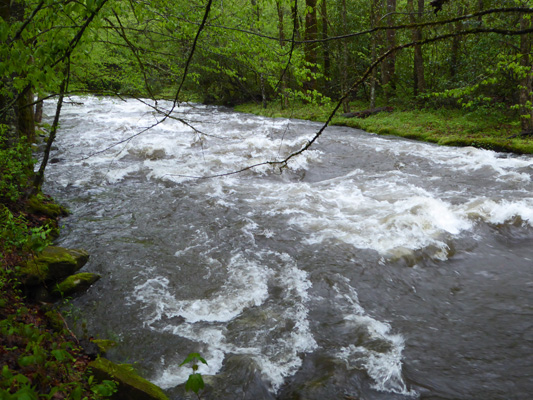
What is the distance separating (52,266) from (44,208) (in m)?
2.95

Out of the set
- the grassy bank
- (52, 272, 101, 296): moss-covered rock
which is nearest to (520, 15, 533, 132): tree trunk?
the grassy bank

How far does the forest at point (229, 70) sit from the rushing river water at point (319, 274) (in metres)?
0.93

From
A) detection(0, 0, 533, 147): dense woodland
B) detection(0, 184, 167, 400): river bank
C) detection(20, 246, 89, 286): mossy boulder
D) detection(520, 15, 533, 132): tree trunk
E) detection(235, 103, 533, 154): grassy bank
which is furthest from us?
detection(235, 103, 533, 154): grassy bank

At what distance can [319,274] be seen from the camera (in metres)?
Answer: 6.07

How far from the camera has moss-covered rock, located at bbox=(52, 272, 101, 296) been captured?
5.36m

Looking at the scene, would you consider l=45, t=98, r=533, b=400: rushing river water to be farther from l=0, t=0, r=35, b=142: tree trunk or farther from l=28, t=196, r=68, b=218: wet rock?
l=0, t=0, r=35, b=142: tree trunk

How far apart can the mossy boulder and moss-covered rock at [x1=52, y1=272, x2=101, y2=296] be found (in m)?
0.14

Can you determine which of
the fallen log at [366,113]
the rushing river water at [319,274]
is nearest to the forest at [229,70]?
the fallen log at [366,113]

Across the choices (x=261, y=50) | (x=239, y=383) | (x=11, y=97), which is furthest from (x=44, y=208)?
(x=239, y=383)

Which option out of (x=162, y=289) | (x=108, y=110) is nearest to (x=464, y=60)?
(x=162, y=289)

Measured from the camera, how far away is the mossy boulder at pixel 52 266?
199 inches

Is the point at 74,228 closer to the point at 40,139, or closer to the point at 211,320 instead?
the point at 211,320

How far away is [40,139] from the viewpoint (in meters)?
15.8

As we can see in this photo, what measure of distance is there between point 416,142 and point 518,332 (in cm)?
1059
